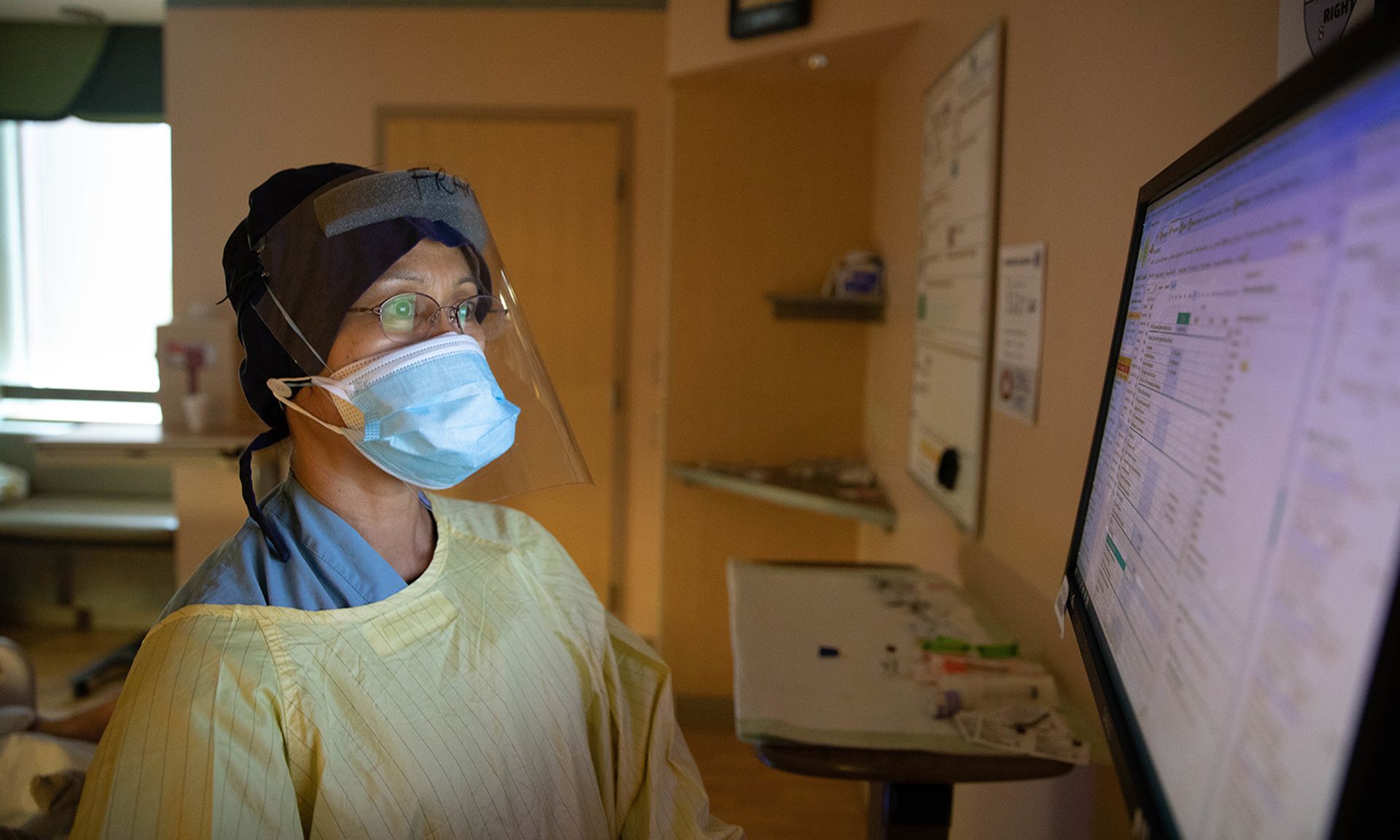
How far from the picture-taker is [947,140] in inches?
86.3

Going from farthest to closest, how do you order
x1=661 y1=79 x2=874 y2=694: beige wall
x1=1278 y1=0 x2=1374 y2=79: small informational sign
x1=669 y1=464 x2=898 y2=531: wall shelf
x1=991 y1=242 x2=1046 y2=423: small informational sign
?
x1=661 y1=79 x2=874 y2=694: beige wall, x1=669 y1=464 x2=898 y2=531: wall shelf, x1=991 y1=242 x2=1046 y2=423: small informational sign, x1=1278 y1=0 x2=1374 y2=79: small informational sign

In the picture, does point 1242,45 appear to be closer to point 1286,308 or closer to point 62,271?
point 1286,308

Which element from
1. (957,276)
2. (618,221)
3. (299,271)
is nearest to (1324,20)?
(299,271)

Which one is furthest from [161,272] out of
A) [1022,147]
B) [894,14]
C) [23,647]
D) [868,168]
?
[1022,147]

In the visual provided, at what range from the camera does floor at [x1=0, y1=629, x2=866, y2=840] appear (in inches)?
107

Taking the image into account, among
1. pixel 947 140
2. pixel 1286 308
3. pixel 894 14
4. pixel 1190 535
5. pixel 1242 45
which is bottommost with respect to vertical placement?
pixel 1190 535

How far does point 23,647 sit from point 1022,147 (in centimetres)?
449

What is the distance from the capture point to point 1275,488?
1.55 feet

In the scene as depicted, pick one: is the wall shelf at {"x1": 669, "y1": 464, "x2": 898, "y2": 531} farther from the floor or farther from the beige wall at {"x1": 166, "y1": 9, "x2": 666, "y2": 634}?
the beige wall at {"x1": 166, "y1": 9, "x2": 666, "y2": 634}

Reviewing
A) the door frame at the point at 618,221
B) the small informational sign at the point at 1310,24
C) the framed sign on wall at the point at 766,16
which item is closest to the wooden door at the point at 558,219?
the door frame at the point at 618,221

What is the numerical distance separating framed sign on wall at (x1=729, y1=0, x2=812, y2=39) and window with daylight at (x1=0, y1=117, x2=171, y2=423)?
3.22 m

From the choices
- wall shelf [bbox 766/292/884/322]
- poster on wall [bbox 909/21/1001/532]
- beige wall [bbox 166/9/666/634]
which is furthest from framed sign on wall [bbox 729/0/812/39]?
beige wall [bbox 166/9/666/634]

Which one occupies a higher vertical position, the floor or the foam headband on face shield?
the foam headband on face shield

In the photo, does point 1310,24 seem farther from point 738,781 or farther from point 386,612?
point 738,781
